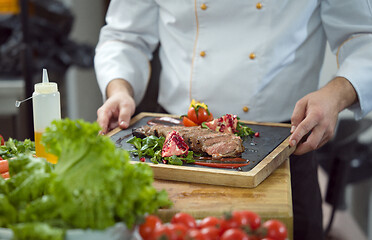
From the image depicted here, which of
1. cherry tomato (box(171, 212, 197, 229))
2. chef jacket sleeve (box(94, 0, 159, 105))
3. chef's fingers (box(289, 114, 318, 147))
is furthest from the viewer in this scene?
chef jacket sleeve (box(94, 0, 159, 105))

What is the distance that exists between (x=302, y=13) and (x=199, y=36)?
1.37ft

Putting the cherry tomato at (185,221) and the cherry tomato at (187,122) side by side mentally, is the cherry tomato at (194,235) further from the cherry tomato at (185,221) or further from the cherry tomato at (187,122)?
the cherry tomato at (187,122)

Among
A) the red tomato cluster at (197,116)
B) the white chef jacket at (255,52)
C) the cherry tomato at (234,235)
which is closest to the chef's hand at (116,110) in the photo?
the white chef jacket at (255,52)

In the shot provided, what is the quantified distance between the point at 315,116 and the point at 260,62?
42cm

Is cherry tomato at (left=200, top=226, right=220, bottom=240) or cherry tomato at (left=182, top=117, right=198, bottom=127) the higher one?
cherry tomato at (left=200, top=226, right=220, bottom=240)

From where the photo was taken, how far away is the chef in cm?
187

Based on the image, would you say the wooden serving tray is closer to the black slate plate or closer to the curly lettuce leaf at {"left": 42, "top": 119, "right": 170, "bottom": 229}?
the black slate plate

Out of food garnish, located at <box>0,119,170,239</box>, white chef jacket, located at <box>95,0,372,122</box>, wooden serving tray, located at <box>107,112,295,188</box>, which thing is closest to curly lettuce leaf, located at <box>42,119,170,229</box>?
food garnish, located at <box>0,119,170,239</box>

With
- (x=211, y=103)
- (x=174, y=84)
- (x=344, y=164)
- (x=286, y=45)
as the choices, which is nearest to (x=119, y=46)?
(x=174, y=84)

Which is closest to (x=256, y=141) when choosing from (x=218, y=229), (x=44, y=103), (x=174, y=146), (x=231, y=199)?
(x=174, y=146)

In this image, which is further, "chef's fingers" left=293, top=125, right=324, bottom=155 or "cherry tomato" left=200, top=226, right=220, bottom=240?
"chef's fingers" left=293, top=125, right=324, bottom=155

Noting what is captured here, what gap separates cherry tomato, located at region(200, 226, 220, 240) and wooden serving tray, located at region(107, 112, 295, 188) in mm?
445

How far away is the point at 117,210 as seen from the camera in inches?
34.8

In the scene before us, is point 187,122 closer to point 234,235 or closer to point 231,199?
point 231,199
